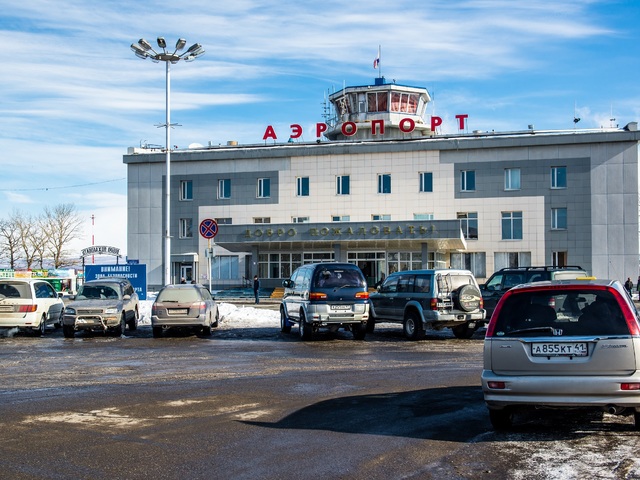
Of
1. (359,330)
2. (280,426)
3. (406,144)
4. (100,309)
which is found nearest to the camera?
(280,426)

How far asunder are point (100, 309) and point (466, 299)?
1022 cm

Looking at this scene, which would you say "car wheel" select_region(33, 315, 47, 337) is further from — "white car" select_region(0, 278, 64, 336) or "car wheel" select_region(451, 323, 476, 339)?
"car wheel" select_region(451, 323, 476, 339)

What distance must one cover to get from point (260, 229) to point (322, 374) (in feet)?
140

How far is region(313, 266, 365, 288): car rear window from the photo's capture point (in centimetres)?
2028

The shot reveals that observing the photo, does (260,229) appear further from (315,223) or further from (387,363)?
(387,363)

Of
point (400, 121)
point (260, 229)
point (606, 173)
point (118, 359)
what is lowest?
point (118, 359)

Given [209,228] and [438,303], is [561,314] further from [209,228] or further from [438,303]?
[209,228]

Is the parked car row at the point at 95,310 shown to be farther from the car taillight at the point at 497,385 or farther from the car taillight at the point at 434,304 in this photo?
the car taillight at the point at 497,385

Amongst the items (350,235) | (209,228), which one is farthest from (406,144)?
(209,228)

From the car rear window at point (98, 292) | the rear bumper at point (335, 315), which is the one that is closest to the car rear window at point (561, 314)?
the rear bumper at point (335, 315)

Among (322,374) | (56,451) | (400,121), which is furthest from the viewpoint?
(400,121)

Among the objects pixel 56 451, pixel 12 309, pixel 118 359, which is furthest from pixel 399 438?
pixel 12 309

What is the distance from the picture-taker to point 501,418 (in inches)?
336

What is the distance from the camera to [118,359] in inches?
648
